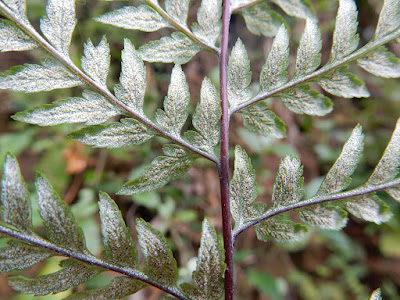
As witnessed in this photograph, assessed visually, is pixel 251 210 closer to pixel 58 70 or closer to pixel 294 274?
pixel 58 70

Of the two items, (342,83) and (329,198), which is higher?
(342,83)

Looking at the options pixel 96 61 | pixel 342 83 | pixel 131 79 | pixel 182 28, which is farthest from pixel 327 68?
pixel 96 61

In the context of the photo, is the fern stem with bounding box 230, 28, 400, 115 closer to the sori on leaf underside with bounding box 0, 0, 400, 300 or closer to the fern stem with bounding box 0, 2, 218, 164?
the sori on leaf underside with bounding box 0, 0, 400, 300

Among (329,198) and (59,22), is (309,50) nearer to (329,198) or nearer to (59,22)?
(329,198)

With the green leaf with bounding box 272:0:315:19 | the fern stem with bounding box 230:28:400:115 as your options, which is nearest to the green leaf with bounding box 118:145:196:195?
the fern stem with bounding box 230:28:400:115

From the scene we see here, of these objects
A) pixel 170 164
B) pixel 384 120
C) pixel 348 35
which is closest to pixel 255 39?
pixel 384 120

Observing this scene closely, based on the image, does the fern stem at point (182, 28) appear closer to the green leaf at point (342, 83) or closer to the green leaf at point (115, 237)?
the green leaf at point (342, 83)
